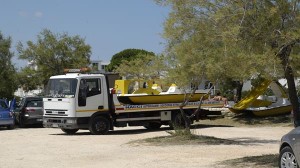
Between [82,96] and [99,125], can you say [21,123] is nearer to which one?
[99,125]

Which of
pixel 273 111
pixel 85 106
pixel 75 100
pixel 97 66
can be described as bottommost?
pixel 273 111

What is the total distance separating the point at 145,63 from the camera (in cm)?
2012

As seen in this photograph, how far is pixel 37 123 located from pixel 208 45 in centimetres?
1741

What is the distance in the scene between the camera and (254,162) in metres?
12.1

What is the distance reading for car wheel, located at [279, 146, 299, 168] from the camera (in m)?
9.58

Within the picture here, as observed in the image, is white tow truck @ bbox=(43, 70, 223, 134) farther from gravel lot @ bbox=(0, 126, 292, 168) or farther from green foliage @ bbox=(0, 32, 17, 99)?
green foliage @ bbox=(0, 32, 17, 99)

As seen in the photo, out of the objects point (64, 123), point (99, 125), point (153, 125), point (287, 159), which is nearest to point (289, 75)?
point (287, 159)

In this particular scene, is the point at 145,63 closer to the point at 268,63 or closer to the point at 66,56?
the point at 268,63

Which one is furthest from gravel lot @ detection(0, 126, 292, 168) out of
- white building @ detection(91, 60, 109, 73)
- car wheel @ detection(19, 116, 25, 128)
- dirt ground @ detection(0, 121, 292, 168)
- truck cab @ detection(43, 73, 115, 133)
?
car wheel @ detection(19, 116, 25, 128)

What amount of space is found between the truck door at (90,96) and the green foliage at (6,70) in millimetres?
14414

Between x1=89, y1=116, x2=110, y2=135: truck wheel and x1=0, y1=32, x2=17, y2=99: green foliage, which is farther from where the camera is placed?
x1=0, y1=32, x2=17, y2=99: green foliage

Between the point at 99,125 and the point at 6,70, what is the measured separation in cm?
1479

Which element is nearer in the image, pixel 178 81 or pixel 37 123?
pixel 178 81

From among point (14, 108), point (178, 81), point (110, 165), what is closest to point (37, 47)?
point (14, 108)
